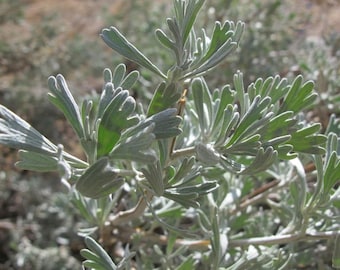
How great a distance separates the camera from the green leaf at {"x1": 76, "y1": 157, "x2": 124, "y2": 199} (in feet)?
2.41

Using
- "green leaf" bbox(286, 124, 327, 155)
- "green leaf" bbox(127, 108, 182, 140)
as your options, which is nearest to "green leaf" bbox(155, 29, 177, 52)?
"green leaf" bbox(127, 108, 182, 140)

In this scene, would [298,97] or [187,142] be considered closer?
[298,97]

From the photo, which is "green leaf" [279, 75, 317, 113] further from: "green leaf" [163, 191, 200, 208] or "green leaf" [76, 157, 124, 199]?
"green leaf" [76, 157, 124, 199]

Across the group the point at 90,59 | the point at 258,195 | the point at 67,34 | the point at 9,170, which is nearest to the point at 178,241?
the point at 258,195

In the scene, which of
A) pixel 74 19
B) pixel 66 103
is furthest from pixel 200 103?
pixel 74 19

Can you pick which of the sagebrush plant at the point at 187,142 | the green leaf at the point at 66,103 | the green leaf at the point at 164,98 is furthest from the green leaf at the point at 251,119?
the green leaf at the point at 66,103

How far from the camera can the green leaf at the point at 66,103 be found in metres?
0.81

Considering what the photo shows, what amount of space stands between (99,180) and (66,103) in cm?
14

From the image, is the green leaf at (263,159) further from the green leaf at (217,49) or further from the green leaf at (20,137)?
the green leaf at (20,137)

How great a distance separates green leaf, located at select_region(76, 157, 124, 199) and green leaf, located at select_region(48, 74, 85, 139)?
81mm

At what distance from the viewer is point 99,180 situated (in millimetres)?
747

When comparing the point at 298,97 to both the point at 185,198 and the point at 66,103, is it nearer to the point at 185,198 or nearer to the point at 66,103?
the point at 185,198

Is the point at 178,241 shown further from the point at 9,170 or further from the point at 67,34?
the point at 67,34

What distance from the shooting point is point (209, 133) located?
95 centimetres
